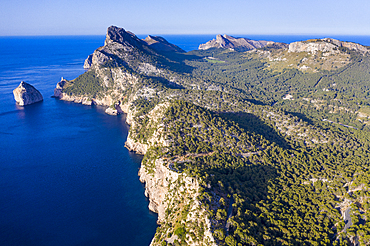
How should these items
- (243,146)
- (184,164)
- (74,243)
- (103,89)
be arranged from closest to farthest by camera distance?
1. (74,243)
2. (184,164)
3. (243,146)
4. (103,89)

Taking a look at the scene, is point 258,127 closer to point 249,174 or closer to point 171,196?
point 249,174

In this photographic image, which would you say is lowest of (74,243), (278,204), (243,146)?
(74,243)

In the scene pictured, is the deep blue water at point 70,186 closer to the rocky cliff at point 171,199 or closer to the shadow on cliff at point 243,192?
the rocky cliff at point 171,199

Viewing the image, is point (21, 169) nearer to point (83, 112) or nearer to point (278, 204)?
point (83, 112)

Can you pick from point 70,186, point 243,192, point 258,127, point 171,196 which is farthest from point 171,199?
point 258,127

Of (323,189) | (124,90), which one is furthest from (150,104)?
(323,189)
